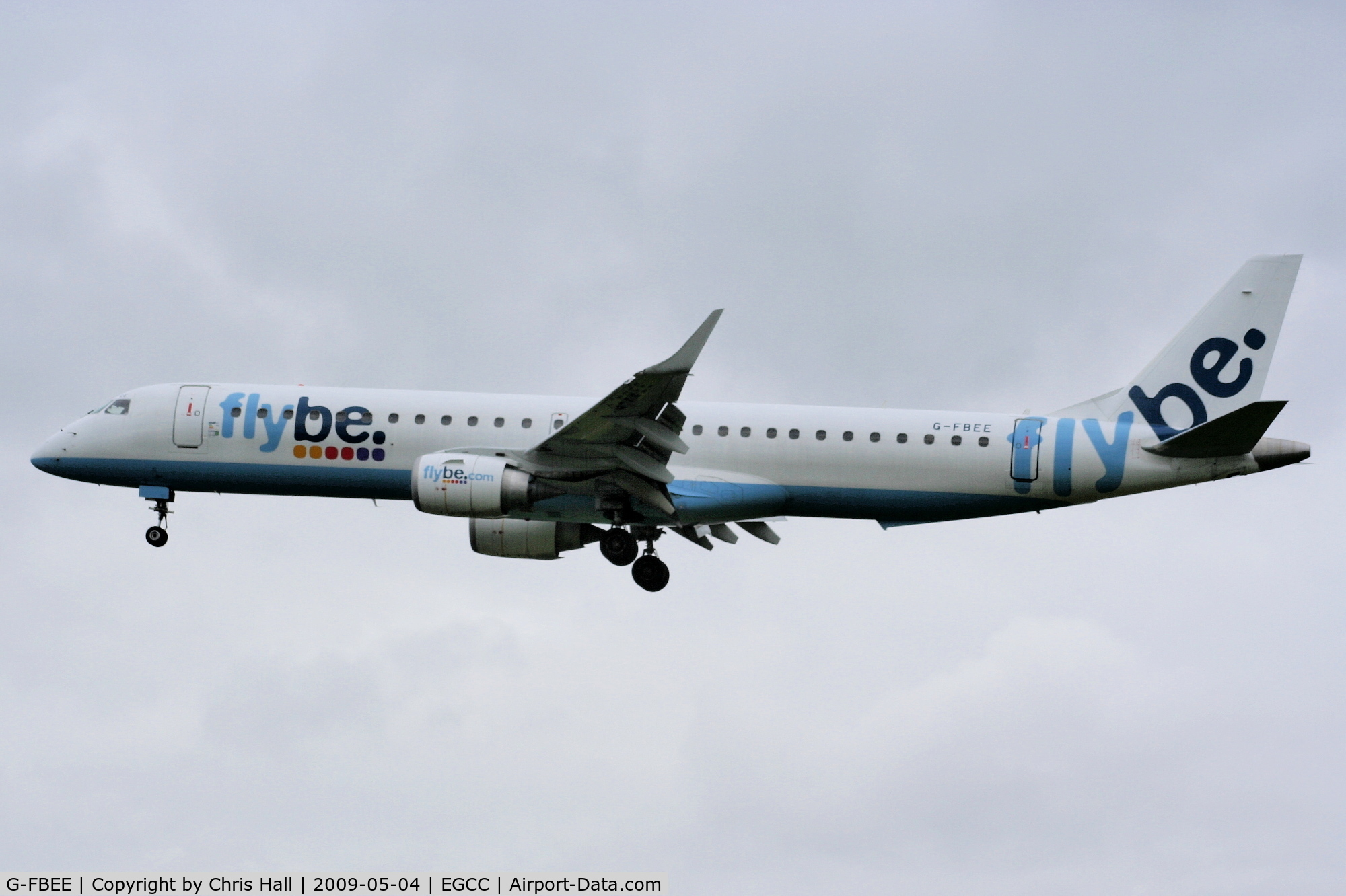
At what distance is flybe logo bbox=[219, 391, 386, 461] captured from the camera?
39.3m

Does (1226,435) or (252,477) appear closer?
(1226,435)

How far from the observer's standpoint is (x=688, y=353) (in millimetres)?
33156

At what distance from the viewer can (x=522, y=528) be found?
40.8 metres

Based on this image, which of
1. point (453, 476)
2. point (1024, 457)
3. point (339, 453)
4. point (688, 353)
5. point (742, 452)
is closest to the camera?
point (688, 353)

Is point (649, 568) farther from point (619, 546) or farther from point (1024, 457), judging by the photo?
point (1024, 457)

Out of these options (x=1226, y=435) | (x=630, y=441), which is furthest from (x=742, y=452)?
(x=1226, y=435)

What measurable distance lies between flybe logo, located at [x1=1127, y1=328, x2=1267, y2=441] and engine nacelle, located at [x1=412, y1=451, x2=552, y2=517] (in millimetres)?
15261

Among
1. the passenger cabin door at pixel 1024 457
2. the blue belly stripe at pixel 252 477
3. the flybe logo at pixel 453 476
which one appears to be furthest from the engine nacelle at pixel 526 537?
the passenger cabin door at pixel 1024 457

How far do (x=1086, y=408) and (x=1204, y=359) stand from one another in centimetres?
321

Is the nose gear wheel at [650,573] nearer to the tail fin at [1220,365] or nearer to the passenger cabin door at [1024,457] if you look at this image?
the passenger cabin door at [1024,457]

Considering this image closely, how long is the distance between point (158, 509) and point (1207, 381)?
27.2 meters

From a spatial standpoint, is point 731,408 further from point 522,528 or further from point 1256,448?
point 1256,448

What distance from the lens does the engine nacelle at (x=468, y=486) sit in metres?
36.5

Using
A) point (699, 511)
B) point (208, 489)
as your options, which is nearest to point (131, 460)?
point (208, 489)
